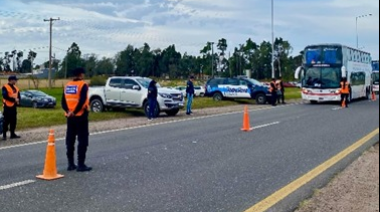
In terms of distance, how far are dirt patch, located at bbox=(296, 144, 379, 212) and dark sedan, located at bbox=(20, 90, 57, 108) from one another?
30.1 metres

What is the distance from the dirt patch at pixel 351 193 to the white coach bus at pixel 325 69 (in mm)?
24821

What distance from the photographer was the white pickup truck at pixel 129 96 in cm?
2598

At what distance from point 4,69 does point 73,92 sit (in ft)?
26.5

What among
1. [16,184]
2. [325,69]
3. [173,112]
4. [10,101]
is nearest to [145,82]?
[173,112]

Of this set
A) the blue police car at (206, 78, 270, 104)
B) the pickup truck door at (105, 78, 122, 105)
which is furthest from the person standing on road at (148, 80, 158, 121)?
the blue police car at (206, 78, 270, 104)

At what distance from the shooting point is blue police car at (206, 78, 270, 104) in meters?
39.1

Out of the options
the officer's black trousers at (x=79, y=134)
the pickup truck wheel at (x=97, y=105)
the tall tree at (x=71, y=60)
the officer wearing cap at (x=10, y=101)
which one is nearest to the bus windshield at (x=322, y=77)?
the pickup truck wheel at (x=97, y=105)

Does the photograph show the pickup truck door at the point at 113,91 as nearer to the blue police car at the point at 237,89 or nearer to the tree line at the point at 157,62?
the tree line at the point at 157,62

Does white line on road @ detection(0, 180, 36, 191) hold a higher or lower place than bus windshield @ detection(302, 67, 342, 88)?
lower

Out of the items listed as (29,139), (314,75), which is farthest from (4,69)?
(314,75)

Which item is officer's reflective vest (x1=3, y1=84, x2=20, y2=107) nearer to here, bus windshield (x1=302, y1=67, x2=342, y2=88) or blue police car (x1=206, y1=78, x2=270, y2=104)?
blue police car (x1=206, y1=78, x2=270, y2=104)

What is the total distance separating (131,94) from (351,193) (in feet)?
61.0

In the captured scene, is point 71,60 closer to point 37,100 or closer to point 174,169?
point 174,169

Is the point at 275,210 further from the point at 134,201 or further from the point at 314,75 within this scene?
the point at 314,75
